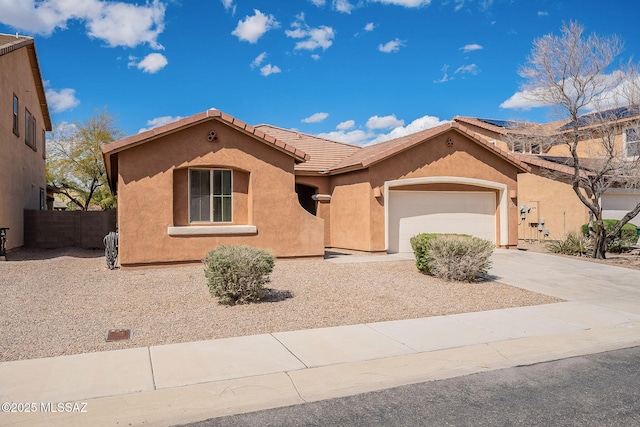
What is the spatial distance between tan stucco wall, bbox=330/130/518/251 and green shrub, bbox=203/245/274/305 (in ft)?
26.6

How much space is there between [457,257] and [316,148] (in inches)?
493

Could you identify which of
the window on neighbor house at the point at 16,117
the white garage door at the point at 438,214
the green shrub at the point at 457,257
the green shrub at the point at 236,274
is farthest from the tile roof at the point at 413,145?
the window on neighbor house at the point at 16,117

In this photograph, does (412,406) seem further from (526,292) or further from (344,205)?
(344,205)

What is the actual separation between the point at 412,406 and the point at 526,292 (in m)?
7.00

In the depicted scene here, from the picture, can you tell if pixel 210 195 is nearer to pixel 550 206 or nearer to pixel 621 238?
pixel 621 238

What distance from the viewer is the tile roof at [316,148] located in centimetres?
2008

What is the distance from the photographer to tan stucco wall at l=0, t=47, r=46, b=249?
16609mm

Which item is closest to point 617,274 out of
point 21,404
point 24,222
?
point 21,404

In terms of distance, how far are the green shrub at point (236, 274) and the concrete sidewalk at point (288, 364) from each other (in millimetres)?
1914

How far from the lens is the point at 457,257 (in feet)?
38.7

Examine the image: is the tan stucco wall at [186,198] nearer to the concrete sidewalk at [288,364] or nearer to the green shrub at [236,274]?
the green shrub at [236,274]

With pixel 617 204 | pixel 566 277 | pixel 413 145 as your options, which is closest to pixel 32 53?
pixel 413 145

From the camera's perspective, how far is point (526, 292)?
1100 centimetres

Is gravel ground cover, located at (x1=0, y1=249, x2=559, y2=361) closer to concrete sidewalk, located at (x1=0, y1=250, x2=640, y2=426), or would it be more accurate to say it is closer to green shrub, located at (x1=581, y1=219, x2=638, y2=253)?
concrete sidewalk, located at (x1=0, y1=250, x2=640, y2=426)
